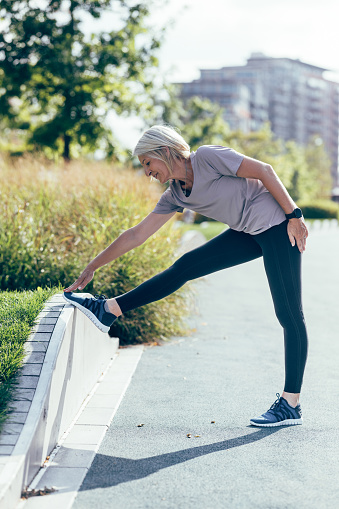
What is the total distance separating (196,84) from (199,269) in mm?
124369

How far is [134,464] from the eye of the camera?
337cm

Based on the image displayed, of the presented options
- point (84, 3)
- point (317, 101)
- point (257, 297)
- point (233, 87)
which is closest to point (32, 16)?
point (84, 3)

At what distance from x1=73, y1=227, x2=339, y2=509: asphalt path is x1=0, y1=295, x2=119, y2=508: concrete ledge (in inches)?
10.6

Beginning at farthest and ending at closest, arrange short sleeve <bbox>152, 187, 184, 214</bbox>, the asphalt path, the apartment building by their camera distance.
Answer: the apartment building
short sleeve <bbox>152, 187, 184, 214</bbox>
the asphalt path

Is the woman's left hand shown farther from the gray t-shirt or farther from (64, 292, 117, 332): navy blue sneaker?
(64, 292, 117, 332): navy blue sneaker

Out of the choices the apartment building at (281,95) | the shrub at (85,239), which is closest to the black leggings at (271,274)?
the shrub at (85,239)

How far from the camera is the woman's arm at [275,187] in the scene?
368 cm

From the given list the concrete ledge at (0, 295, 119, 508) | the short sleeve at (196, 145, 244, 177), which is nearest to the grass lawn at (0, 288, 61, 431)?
the concrete ledge at (0, 295, 119, 508)

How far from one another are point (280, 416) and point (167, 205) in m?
1.44

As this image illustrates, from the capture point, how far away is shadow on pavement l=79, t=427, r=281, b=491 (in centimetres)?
315

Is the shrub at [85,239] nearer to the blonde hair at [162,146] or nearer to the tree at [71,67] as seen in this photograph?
the blonde hair at [162,146]

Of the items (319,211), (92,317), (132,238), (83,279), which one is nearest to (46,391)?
(92,317)

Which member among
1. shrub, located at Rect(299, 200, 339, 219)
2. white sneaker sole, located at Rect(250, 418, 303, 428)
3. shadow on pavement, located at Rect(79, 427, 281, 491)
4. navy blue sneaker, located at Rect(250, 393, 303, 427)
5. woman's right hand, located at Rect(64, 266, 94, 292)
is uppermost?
woman's right hand, located at Rect(64, 266, 94, 292)

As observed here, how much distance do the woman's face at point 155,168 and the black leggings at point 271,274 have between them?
1.89 ft
